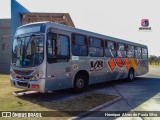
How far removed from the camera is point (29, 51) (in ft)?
30.6

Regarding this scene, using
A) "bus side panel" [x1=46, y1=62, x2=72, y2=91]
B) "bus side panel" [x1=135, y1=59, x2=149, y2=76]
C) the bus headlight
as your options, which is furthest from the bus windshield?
"bus side panel" [x1=135, y1=59, x2=149, y2=76]

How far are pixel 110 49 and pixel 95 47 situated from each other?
2025mm

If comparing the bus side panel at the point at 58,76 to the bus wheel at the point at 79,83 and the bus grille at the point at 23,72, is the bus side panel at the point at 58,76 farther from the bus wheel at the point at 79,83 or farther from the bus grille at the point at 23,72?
the bus grille at the point at 23,72

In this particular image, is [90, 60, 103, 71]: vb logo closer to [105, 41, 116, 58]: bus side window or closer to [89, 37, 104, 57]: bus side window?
[89, 37, 104, 57]: bus side window

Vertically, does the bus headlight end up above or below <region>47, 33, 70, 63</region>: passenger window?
below

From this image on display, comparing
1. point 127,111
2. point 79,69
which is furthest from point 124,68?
point 127,111

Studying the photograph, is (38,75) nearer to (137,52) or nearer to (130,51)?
(130,51)

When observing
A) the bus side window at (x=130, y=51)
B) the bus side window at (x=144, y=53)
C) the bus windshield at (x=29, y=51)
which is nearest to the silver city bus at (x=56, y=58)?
the bus windshield at (x=29, y=51)

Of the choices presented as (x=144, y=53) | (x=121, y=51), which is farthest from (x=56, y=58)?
(x=144, y=53)

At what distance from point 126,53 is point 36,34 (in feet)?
29.8

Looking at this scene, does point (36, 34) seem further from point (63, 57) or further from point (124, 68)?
point (124, 68)

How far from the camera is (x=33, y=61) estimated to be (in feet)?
30.1

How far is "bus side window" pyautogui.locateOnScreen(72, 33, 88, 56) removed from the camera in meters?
10.8

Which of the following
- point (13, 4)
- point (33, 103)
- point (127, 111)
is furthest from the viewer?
point (13, 4)
